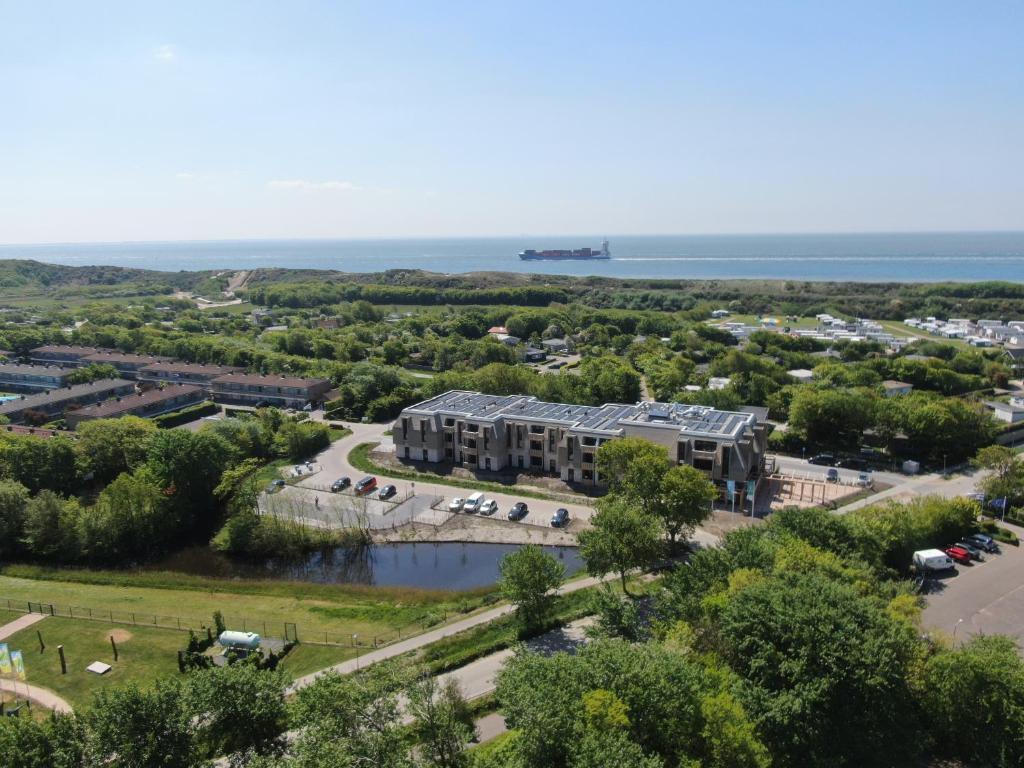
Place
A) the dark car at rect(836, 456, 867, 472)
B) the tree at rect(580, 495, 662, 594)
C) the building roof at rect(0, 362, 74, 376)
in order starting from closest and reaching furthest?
the tree at rect(580, 495, 662, 594) < the dark car at rect(836, 456, 867, 472) < the building roof at rect(0, 362, 74, 376)

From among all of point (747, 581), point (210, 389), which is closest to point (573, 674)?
point (747, 581)

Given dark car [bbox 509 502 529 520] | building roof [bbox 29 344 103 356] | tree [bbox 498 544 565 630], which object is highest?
building roof [bbox 29 344 103 356]

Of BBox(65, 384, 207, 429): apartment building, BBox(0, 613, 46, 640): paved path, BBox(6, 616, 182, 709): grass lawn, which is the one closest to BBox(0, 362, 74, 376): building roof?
BBox(65, 384, 207, 429): apartment building

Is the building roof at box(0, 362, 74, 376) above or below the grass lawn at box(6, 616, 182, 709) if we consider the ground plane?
above

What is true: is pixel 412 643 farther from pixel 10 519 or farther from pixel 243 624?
pixel 10 519

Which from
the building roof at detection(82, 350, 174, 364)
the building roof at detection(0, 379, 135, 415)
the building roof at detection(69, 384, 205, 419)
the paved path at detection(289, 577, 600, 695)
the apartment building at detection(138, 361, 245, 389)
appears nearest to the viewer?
the paved path at detection(289, 577, 600, 695)

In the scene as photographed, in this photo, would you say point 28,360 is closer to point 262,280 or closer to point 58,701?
point 58,701

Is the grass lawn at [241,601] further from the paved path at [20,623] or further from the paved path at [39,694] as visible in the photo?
the paved path at [39,694]

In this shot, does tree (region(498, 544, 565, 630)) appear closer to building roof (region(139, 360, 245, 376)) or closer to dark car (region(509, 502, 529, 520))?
dark car (region(509, 502, 529, 520))
